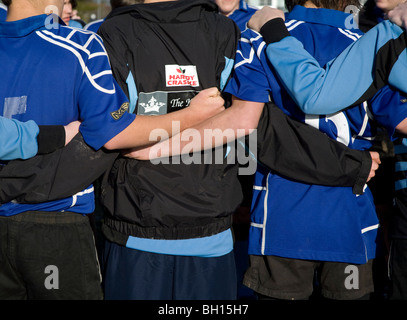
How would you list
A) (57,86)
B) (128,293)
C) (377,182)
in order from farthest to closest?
(377,182)
(128,293)
(57,86)

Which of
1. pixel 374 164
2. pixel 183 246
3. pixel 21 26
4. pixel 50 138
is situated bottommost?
pixel 183 246

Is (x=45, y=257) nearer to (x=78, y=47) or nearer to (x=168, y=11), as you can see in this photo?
(x=78, y=47)

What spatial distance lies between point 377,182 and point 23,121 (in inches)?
77.7

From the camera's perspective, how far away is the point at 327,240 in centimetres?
227

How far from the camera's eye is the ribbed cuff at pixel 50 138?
2057 millimetres

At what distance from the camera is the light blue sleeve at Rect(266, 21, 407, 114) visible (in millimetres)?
2059

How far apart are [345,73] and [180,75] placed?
0.68 meters

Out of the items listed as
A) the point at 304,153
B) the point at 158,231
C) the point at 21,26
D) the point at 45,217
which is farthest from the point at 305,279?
the point at 21,26

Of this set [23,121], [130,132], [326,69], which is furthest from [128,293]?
[326,69]

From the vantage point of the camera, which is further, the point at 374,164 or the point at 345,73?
the point at 374,164

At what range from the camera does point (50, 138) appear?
6.79ft

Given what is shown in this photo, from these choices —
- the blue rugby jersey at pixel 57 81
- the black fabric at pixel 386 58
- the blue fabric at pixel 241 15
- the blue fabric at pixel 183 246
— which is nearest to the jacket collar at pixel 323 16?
the black fabric at pixel 386 58

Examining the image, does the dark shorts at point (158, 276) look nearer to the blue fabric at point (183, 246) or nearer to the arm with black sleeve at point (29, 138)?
the blue fabric at point (183, 246)
